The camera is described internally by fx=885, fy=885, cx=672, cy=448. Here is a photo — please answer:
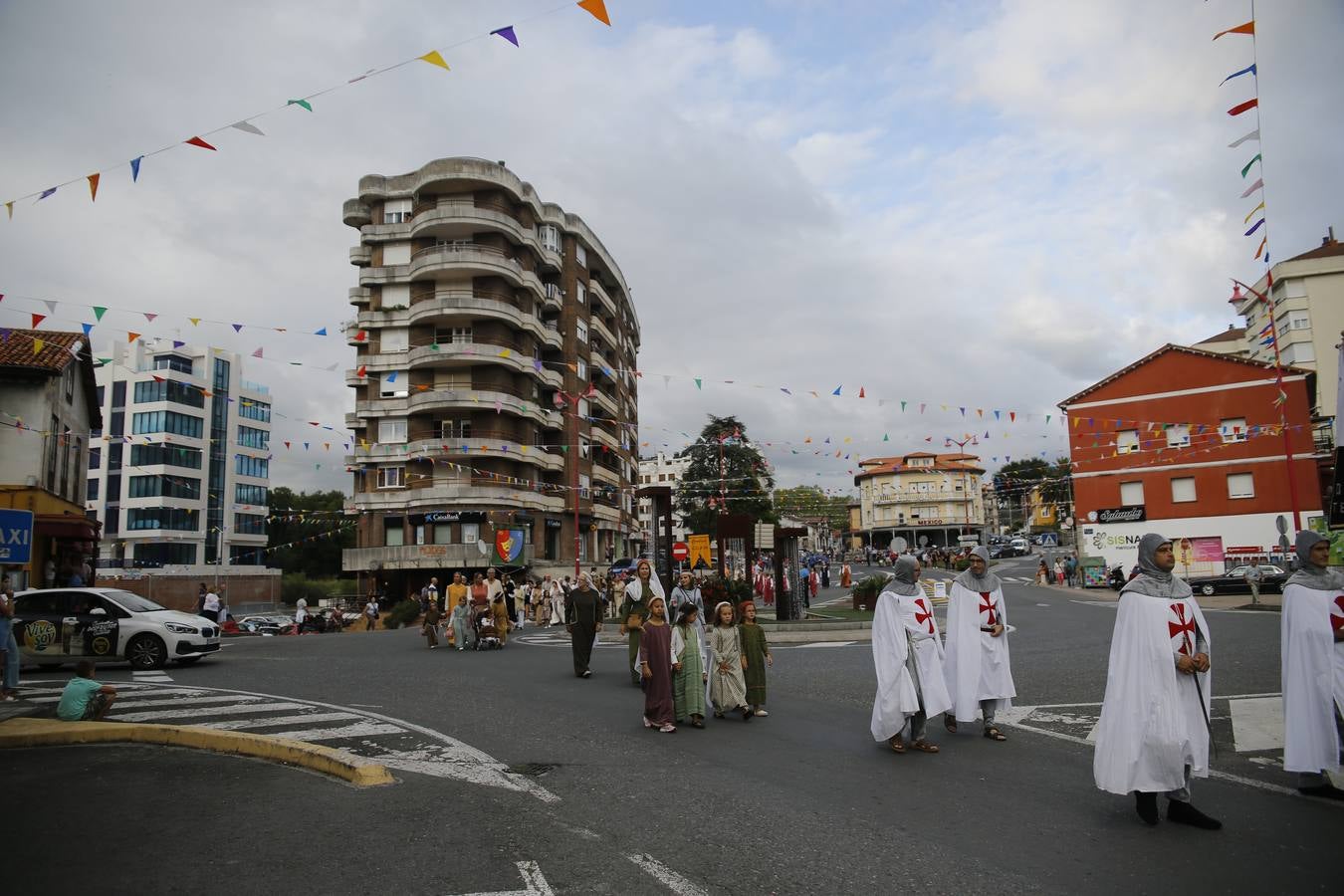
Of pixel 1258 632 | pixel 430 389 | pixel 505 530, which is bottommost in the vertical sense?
pixel 1258 632

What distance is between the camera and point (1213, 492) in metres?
43.2

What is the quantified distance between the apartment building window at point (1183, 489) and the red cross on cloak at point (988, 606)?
41113 mm

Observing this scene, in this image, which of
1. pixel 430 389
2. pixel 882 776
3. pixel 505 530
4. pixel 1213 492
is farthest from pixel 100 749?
pixel 1213 492

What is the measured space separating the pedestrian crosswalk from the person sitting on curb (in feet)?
1.25

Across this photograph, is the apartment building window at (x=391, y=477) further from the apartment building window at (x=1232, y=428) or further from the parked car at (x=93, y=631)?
the apartment building window at (x=1232, y=428)

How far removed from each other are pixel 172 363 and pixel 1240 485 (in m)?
70.8

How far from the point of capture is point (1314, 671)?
21.4 feet

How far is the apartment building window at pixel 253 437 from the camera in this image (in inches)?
2921

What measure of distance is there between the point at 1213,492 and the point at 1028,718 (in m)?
40.3

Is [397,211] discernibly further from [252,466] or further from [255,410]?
[252,466]

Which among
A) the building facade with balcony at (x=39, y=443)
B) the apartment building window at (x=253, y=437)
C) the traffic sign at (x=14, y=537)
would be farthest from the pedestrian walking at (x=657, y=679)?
the apartment building window at (x=253, y=437)

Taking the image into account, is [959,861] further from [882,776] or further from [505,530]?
[505,530]

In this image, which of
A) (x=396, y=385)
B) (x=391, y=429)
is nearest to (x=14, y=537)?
(x=391, y=429)

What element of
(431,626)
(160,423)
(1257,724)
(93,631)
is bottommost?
(1257,724)
